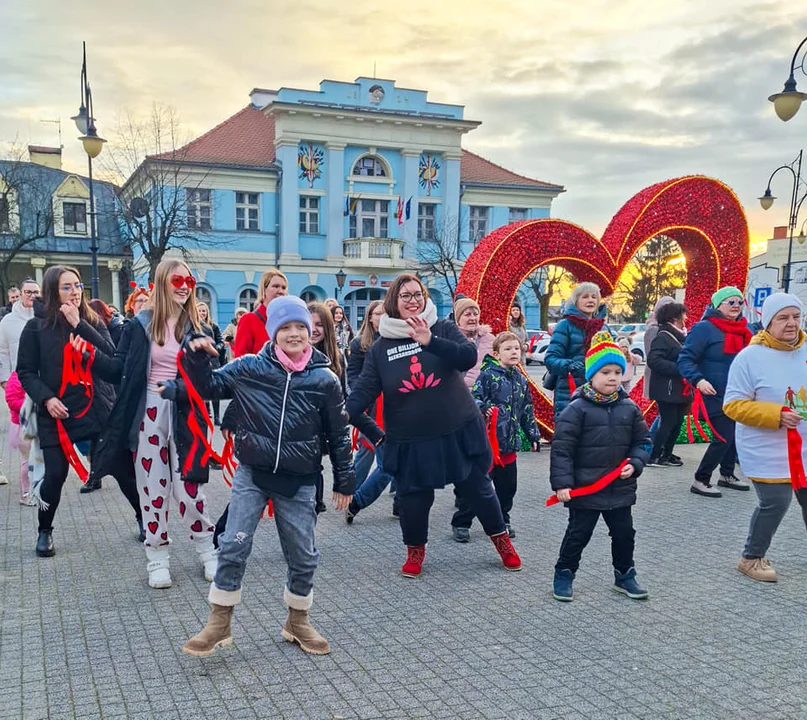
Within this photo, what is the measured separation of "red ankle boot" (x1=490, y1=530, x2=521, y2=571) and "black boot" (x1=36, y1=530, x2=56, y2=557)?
305 centimetres

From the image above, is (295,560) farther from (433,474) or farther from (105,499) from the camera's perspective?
(105,499)

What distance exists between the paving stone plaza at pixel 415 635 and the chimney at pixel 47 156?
40.7 m

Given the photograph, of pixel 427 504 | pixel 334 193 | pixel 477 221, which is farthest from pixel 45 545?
pixel 477 221

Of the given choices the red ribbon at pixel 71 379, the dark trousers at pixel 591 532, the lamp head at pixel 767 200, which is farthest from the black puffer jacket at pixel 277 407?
the lamp head at pixel 767 200

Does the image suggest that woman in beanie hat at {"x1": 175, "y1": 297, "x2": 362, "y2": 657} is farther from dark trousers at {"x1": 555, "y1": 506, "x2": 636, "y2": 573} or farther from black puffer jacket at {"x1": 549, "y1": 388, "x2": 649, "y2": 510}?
dark trousers at {"x1": 555, "y1": 506, "x2": 636, "y2": 573}

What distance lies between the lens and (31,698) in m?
3.08

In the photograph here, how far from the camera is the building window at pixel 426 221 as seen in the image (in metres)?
34.9

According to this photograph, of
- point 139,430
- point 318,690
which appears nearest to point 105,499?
point 139,430

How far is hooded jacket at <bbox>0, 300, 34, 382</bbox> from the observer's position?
652cm

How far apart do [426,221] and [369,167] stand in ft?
12.6

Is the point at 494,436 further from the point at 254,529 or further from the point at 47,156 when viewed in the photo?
the point at 47,156

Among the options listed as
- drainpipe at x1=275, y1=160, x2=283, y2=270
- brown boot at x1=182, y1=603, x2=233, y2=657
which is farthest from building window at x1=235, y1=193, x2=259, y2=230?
brown boot at x1=182, y1=603, x2=233, y2=657

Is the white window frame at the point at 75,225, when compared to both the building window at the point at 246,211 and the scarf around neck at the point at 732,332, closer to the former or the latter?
the building window at the point at 246,211

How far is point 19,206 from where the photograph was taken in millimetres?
30109
